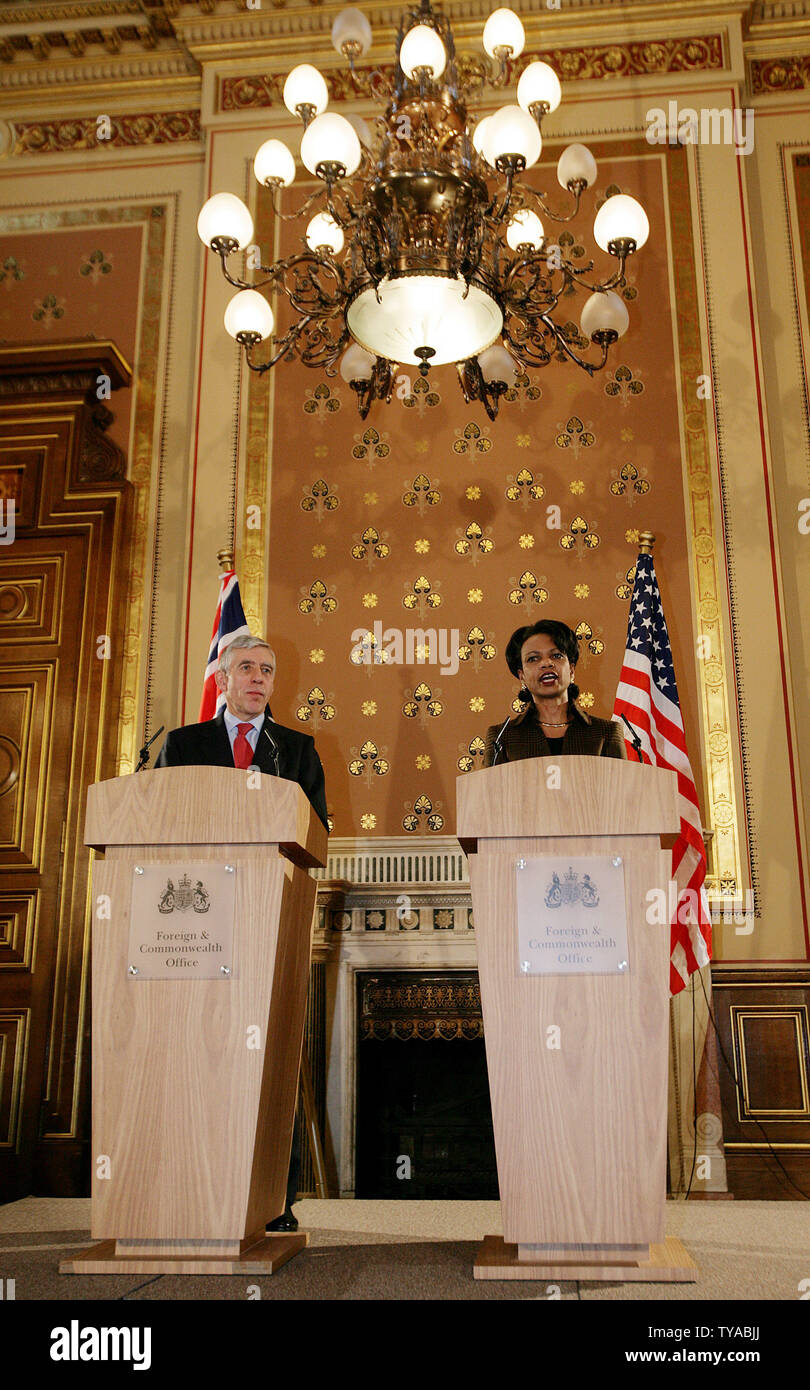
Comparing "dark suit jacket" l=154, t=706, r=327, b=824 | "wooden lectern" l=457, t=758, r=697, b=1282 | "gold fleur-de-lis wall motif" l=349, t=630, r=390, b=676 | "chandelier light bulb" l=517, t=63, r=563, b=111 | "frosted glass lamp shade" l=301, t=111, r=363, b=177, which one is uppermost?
"chandelier light bulb" l=517, t=63, r=563, b=111

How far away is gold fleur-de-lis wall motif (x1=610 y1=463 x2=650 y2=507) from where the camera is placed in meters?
5.04

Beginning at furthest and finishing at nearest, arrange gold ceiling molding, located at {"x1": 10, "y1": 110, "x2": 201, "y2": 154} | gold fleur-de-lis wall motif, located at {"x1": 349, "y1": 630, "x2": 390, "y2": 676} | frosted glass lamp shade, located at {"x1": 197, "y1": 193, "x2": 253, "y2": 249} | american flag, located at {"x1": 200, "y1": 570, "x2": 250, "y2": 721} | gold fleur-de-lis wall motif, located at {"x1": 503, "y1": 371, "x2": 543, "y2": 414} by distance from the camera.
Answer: gold ceiling molding, located at {"x1": 10, "y1": 110, "x2": 201, "y2": 154}
gold fleur-de-lis wall motif, located at {"x1": 503, "y1": 371, "x2": 543, "y2": 414}
gold fleur-de-lis wall motif, located at {"x1": 349, "y1": 630, "x2": 390, "y2": 676}
american flag, located at {"x1": 200, "y1": 570, "x2": 250, "y2": 721}
frosted glass lamp shade, located at {"x1": 197, "y1": 193, "x2": 253, "y2": 249}

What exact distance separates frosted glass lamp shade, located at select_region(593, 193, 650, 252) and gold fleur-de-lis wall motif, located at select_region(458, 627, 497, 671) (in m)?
1.86

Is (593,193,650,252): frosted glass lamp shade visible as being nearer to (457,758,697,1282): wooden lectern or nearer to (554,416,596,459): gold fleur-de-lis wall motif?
(554,416,596,459): gold fleur-de-lis wall motif

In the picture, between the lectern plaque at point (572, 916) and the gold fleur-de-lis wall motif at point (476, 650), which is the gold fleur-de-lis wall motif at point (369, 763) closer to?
the gold fleur-de-lis wall motif at point (476, 650)

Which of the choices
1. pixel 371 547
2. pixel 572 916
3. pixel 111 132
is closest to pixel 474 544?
pixel 371 547

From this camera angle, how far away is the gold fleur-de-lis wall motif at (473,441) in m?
5.17

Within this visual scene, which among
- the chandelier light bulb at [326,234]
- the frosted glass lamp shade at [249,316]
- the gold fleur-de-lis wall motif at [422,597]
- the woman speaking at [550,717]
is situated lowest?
the woman speaking at [550,717]

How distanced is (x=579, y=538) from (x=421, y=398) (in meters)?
1.00

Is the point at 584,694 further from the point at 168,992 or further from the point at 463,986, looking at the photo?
the point at 168,992

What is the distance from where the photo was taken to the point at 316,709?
4949 mm

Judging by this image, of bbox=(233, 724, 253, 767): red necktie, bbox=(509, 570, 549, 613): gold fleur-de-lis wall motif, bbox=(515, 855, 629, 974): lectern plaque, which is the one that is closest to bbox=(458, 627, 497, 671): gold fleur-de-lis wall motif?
bbox=(509, 570, 549, 613): gold fleur-de-lis wall motif

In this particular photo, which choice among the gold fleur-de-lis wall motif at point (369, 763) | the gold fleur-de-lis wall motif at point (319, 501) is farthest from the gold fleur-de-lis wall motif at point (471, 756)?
the gold fleur-de-lis wall motif at point (319, 501)

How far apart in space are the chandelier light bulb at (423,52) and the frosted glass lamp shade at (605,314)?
2.74ft
